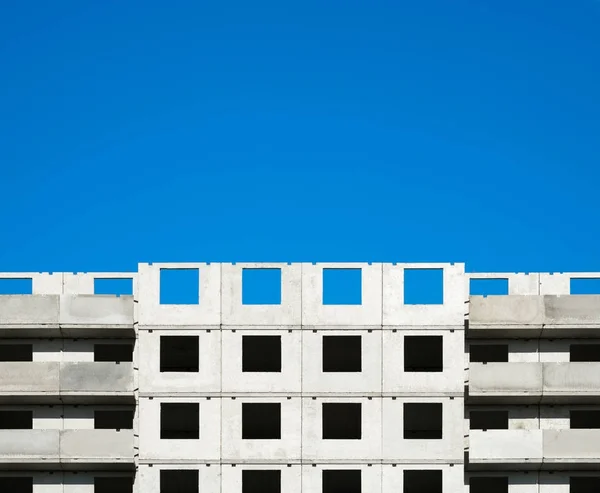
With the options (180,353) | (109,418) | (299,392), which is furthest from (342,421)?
(109,418)

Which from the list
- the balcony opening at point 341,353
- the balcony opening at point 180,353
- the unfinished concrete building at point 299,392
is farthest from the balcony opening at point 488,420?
the balcony opening at point 180,353

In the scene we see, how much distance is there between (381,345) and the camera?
4138cm

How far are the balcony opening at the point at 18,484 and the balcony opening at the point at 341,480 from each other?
48.8 ft

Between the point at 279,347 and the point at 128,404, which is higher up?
the point at 279,347

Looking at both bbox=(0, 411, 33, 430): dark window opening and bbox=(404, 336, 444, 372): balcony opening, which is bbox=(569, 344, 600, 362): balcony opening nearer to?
bbox=(404, 336, 444, 372): balcony opening

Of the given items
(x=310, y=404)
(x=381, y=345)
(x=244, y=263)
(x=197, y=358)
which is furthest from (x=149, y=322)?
(x=381, y=345)

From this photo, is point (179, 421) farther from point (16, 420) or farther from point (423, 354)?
point (423, 354)

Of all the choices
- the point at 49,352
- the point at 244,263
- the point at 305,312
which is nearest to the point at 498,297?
the point at 305,312

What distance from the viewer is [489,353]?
1705 inches

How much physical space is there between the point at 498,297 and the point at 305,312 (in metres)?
9.62

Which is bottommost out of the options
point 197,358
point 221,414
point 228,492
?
point 228,492

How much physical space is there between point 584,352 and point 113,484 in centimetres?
2483

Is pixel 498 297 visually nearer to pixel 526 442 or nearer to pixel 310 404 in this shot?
pixel 526 442

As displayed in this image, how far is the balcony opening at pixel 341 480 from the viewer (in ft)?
135
